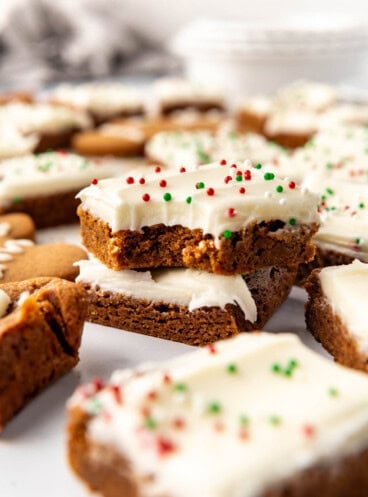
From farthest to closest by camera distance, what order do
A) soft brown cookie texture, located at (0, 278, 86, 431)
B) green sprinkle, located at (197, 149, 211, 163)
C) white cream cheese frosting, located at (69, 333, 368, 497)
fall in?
green sprinkle, located at (197, 149, 211, 163), soft brown cookie texture, located at (0, 278, 86, 431), white cream cheese frosting, located at (69, 333, 368, 497)

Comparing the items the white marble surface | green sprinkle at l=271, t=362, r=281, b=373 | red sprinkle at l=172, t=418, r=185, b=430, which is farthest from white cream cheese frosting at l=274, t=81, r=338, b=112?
red sprinkle at l=172, t=418, r=185, b=430

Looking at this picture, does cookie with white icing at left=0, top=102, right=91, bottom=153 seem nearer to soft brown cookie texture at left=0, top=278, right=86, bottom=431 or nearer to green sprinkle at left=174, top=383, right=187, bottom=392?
soft brown cookie texture at left=0, top=278, right=86, bottom=431

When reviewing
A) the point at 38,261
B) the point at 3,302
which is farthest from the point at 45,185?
the point at 3,302

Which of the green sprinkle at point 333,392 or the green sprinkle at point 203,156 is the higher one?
the green sprinkle at point 333,392

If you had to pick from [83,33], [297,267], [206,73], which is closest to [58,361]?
[297,267]

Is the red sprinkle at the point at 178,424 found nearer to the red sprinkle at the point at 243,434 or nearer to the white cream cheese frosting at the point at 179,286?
the red sprinkle at the point at 243,434

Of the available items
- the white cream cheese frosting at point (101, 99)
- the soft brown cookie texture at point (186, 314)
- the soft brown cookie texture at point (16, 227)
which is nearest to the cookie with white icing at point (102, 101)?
the white cream cheese frosting at point (101, 99)

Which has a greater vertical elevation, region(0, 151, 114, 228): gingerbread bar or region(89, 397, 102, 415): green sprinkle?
region(89, 397, 102, 415): green sprinkle

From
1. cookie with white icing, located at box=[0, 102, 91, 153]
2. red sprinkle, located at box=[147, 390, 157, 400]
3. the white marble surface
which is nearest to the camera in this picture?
red sprinkle, located at box=[147, 390, 157, 400]
